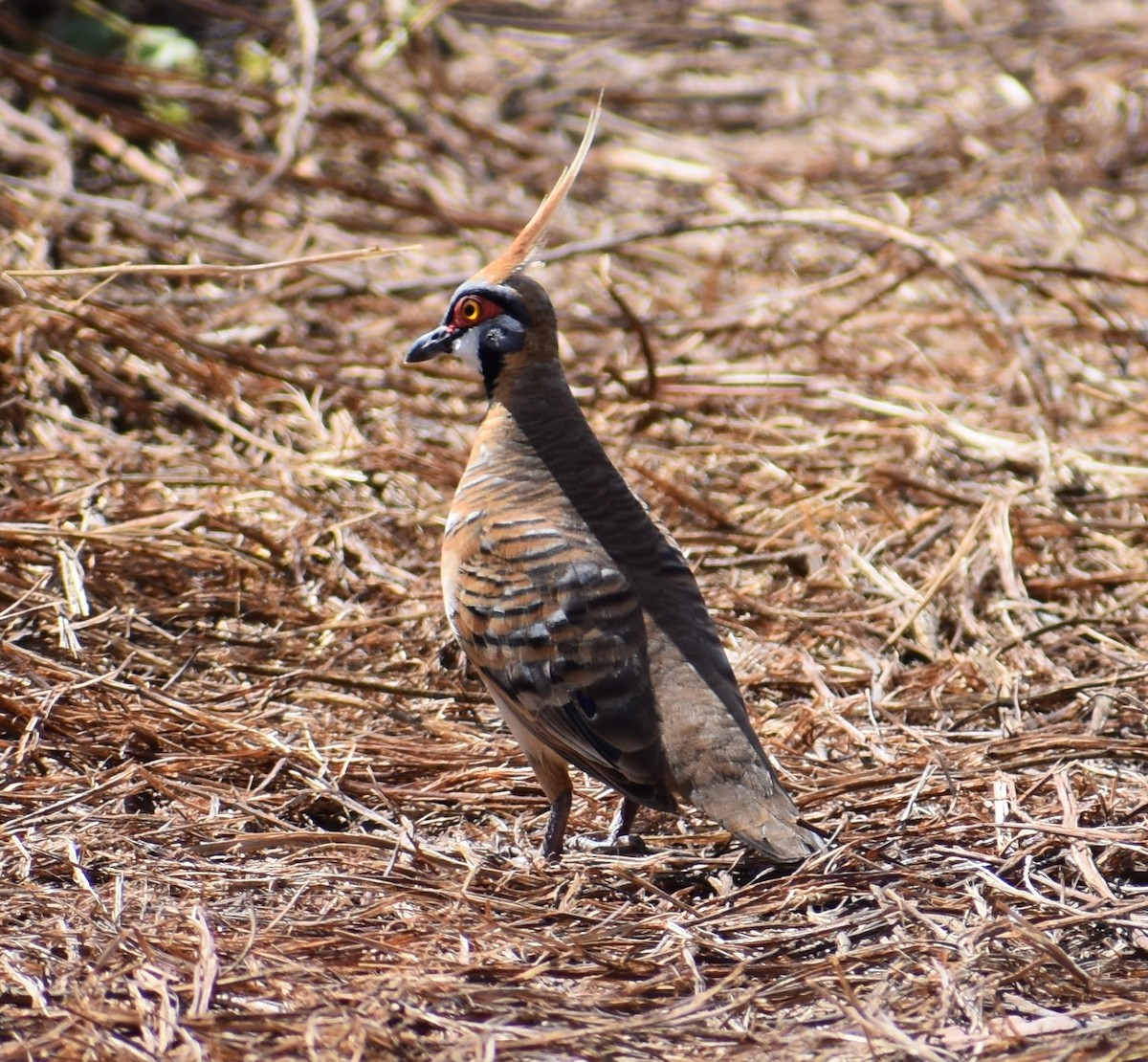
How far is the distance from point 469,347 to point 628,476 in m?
1.79

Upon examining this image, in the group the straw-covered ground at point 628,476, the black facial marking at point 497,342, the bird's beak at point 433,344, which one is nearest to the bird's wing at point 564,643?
the straw-covered ground at point 628,476

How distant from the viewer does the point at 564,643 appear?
4.15m

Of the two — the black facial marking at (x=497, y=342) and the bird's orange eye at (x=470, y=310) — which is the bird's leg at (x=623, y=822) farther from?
the bird's orange eye at (x=470, y=310)

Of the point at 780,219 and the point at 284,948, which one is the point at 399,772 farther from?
the point at 780,219

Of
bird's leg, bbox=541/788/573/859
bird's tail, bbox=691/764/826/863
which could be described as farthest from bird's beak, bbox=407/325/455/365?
bird's tail, bbox=691/764/826/863

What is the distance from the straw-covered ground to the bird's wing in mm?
340

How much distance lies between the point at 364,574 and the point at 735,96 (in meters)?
6.81

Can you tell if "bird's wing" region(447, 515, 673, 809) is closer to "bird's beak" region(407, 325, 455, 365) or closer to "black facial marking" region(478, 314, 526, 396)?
"black facial marking" region(478, 314, 526, 396)

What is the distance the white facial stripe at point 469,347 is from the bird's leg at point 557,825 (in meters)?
1.40

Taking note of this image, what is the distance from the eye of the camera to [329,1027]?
10.0 feet

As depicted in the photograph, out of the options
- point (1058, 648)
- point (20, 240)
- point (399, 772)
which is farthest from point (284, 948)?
point (20, 240)

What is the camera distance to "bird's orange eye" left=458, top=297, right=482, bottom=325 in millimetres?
4812

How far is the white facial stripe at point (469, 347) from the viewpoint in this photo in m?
4.82

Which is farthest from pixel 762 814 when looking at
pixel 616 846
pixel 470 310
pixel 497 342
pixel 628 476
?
pixel 628 476
